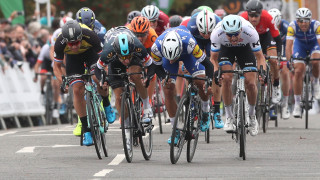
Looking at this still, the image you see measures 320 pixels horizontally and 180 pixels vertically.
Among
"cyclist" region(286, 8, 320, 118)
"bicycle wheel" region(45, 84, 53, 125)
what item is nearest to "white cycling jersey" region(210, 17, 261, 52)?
"cyclist" region(286, 8, 320, 118)

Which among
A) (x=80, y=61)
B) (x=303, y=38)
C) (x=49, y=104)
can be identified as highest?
(x=303, y=38)

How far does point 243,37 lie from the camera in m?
15.8

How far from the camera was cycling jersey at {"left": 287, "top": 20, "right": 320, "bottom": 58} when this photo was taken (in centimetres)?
2112

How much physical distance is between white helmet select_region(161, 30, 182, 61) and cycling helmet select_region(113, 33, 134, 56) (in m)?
0.51

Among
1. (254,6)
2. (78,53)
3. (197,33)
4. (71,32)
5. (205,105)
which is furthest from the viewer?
(254,6)

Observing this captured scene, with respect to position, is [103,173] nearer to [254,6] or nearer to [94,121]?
[94,121]

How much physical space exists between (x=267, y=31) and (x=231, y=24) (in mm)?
5023

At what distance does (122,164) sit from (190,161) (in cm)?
90

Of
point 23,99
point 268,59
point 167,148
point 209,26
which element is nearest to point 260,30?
point 268,59

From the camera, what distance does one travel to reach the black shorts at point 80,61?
610 inches

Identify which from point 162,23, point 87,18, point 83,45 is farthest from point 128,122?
point 162,23

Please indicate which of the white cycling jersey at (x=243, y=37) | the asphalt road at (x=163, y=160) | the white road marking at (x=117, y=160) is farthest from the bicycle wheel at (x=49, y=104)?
the white road marking at (x=117, y=160)

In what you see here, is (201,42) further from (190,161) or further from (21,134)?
(190,161)

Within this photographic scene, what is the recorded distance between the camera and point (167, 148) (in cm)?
1642
